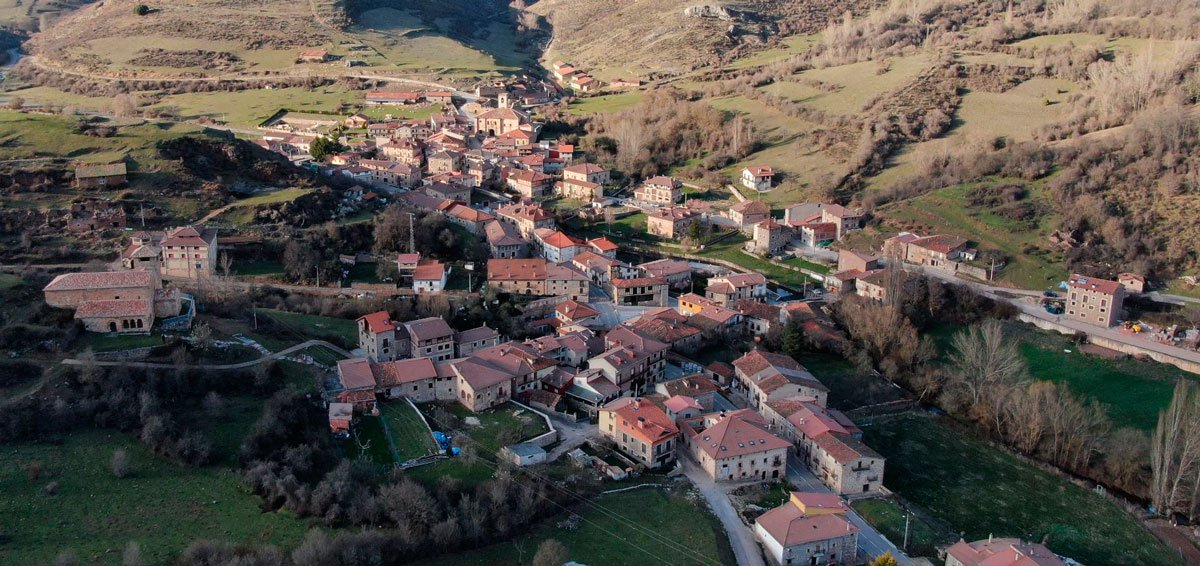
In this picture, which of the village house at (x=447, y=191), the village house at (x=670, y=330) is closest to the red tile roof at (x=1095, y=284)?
the village house at (x=670, y=330)

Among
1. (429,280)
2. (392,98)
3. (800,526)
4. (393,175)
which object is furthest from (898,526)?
(392,98)

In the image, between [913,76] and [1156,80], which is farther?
[913,76]

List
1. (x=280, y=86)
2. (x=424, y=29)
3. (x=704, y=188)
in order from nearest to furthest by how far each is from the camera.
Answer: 1. (x=704, y=188)
2. (x=280, y=86)
3. (x=424, y=29)

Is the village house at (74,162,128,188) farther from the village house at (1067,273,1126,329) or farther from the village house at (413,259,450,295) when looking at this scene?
the village house at (1067,273,1126,329)

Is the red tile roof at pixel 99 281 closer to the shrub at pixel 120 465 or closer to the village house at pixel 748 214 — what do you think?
the shrub at pixel 120 465

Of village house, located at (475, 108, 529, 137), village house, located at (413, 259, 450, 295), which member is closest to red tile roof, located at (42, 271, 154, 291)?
village house, located at (413, 259, 450, 295)

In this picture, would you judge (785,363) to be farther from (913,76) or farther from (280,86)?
(280,86)

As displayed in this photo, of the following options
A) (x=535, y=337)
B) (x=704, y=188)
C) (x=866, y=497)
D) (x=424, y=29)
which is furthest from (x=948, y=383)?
(x=424, y=29)
